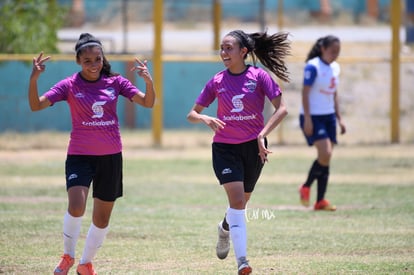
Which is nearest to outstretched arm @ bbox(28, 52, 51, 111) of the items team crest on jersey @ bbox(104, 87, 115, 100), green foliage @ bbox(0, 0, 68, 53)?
team crest on jersey @ bbox(104, 87, 115, 100)

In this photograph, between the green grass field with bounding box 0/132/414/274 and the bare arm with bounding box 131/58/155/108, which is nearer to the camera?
the bare arm with bounding box 131/58/155/108

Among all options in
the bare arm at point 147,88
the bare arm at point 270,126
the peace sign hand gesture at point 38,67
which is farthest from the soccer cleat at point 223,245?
the peace sign hand gesture at point 38,67

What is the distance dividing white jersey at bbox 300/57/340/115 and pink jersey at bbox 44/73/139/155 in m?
5.07

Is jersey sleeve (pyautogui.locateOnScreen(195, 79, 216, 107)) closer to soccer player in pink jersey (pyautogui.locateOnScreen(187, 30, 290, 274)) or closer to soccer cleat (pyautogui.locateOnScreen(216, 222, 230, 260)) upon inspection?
soccer player in pink jersey (pyautogui.locateOnScreen(187, 30, 290, 274))

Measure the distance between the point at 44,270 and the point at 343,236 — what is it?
142 inches

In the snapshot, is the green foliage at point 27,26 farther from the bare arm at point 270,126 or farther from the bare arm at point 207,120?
the bare arm at point 270,126

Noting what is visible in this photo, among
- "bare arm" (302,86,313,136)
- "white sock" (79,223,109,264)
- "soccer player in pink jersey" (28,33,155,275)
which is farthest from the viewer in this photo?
"bare arm" (302,86,313,136)

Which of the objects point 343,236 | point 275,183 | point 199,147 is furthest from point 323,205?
point 199,147

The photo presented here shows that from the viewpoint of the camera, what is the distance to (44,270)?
8352mm

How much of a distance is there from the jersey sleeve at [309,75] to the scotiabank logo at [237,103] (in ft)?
14.2

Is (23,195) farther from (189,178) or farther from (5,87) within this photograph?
(5,87)

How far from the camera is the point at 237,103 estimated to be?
27.3 feet

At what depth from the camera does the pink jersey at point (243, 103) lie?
8.31 meters

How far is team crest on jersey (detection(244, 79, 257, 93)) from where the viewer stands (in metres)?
8.34
